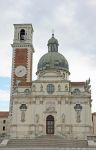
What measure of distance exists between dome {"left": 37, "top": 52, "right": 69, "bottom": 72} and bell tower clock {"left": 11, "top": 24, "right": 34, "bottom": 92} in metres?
2.34

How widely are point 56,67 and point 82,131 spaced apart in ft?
40.9

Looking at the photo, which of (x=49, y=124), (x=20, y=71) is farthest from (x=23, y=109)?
(x=20, y=71)

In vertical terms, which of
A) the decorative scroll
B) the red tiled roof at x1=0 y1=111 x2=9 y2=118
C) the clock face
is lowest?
the decorative scroll

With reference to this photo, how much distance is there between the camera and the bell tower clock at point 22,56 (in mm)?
62250

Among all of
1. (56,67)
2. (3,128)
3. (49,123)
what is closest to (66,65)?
(56,67)

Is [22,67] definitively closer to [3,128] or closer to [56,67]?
[56,67]

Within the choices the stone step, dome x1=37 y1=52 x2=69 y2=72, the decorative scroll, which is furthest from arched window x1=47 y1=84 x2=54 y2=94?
the stone step

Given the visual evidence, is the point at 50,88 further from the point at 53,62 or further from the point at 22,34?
the point at 22,34

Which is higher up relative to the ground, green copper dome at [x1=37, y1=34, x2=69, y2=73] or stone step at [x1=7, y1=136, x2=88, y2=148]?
green copper dome at [x1=37, y1=34, x2=69, y2=73]

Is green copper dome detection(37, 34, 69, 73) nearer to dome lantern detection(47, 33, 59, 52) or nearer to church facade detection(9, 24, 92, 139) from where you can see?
dome lantern detection(47, 33, 59, 52)

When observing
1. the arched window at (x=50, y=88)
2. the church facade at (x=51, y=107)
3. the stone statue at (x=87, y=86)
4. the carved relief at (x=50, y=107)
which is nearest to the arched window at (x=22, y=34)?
the church facade at (x=51, y=107)

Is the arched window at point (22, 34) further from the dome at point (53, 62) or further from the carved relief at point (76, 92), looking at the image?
the carved relief at point (76, 92)

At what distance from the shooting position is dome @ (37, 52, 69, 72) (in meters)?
63.8

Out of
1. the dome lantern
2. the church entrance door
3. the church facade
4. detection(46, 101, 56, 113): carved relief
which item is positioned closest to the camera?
the church facade
